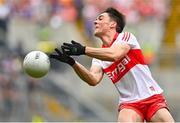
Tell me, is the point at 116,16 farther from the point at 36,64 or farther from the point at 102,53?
the point at 36,64

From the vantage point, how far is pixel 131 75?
10.2 metres

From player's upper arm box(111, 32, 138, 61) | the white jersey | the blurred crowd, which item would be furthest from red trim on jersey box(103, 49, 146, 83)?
the blurred crowd

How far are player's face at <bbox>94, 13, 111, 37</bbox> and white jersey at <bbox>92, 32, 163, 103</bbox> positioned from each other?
0.23 m

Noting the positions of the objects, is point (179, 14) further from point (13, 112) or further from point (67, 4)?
point (13, 112)

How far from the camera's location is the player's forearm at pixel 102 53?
947 cm

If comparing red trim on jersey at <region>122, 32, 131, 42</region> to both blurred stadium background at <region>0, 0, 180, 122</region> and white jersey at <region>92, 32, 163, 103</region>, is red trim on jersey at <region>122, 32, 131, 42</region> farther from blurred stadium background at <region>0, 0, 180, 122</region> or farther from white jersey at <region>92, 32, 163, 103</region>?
blurred stadium background at <region>0, 0, 180, 122</region>

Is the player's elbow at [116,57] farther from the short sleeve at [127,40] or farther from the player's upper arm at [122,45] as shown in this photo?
the short sleeve at [127,40]

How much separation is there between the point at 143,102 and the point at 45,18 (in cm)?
961

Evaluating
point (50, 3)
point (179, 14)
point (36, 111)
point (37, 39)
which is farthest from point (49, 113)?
point (179, 14)

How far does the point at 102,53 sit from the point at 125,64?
26.7 inches

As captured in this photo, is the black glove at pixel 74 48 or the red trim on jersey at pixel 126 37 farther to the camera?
the red trim on jersey at pixel 126 37

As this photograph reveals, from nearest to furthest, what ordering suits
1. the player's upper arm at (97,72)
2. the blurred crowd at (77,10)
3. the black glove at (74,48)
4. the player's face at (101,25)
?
1. the black glove at (74,48)
2. the player's face at (101,25)
3. the player's upper arm at (97,72)
4. the blurred crowd at (77,10)

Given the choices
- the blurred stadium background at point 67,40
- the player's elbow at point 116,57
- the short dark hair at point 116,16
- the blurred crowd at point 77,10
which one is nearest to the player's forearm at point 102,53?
the player's elbow at point 116,57

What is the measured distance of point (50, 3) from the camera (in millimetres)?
19656
